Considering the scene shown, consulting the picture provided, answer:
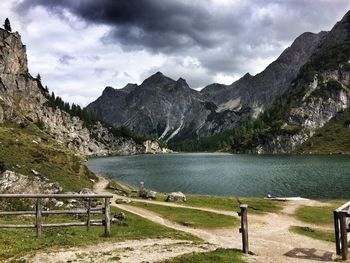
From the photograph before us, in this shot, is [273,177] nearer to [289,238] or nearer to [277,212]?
[277,212]

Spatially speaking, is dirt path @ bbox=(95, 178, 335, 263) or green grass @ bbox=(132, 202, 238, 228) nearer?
dirt path @ bbox=(95, 178, 335, 263)

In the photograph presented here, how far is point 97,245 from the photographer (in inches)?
1107

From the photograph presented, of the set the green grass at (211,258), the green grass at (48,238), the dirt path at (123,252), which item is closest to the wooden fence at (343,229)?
the green grass at (211,258)

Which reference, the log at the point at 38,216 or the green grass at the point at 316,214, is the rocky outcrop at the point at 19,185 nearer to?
the log at the point at 38,216

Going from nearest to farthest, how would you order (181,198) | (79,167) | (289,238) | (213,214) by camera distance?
(289,238) < (213,214) < (181,198) < (79,167)

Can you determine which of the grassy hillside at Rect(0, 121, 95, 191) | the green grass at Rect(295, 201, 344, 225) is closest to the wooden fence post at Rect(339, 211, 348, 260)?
the green grass at Rect(295, 201, 344, 225)

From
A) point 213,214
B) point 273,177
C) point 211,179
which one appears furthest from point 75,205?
point 273,177

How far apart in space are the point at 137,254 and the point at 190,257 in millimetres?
3498

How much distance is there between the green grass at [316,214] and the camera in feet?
180

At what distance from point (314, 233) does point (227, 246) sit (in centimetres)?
1482

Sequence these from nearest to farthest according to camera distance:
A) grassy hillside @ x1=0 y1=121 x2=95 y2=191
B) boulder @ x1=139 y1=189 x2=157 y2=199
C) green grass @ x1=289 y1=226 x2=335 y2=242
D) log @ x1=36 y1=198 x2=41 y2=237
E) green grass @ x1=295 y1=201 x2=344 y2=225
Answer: log @ x1=36 y1=198 x2=41 y2=237 → green grass @ x1=289 y1=226 x2=335 y2=242 → green grass @ x1=295 y1=201 x2=344 y2=225 → grassy hillside @ x1=0 y1=121 x2=95 y2=191 → boulder @ x1=139 y1=189 x2=157 y2=199

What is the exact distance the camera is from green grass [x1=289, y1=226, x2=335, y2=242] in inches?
1654

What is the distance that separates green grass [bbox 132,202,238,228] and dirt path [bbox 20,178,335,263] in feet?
5.03

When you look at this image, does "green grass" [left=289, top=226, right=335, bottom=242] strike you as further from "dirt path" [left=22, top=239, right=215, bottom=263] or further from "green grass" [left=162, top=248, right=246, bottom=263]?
"green grass" [left=162, top=248, right=246, bottom=263]
